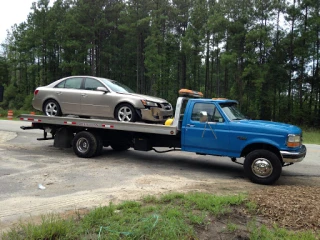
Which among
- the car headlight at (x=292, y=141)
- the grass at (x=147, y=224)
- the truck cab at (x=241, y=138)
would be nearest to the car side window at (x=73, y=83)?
the truck cab at (x=241, y=138)

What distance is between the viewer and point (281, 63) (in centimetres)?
3525

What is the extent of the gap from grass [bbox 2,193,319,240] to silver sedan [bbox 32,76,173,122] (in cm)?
403

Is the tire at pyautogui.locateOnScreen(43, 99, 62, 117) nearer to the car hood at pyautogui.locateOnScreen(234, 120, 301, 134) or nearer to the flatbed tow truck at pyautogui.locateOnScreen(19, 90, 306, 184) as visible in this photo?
the flatbed tow truck at pyautogui.locateOnScreen(19, 90, 306, 184)

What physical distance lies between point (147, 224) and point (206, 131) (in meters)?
4.18

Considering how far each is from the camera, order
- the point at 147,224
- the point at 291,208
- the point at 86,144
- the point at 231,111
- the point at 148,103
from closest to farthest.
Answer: the point at 147,224 < the point at 291,208 < the point at 231,111 < the point at 148,103 < the point at 86,144

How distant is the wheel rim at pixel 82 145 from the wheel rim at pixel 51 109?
124cm

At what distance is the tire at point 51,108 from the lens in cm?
957

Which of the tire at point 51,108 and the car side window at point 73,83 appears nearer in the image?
the car side window at point 73,83

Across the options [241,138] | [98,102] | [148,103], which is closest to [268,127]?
[241,138]

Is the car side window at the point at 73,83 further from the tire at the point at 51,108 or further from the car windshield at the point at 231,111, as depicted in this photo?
the car windshield at the point at 231,111

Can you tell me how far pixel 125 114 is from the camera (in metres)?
8.70

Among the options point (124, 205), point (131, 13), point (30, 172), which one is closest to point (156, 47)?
point (131, 13)

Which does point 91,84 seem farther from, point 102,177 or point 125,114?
point 102,177

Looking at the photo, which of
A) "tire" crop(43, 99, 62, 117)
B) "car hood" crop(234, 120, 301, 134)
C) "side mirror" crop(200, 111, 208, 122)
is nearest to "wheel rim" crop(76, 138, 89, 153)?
"tire" crop(43, 99, 62, 117)
